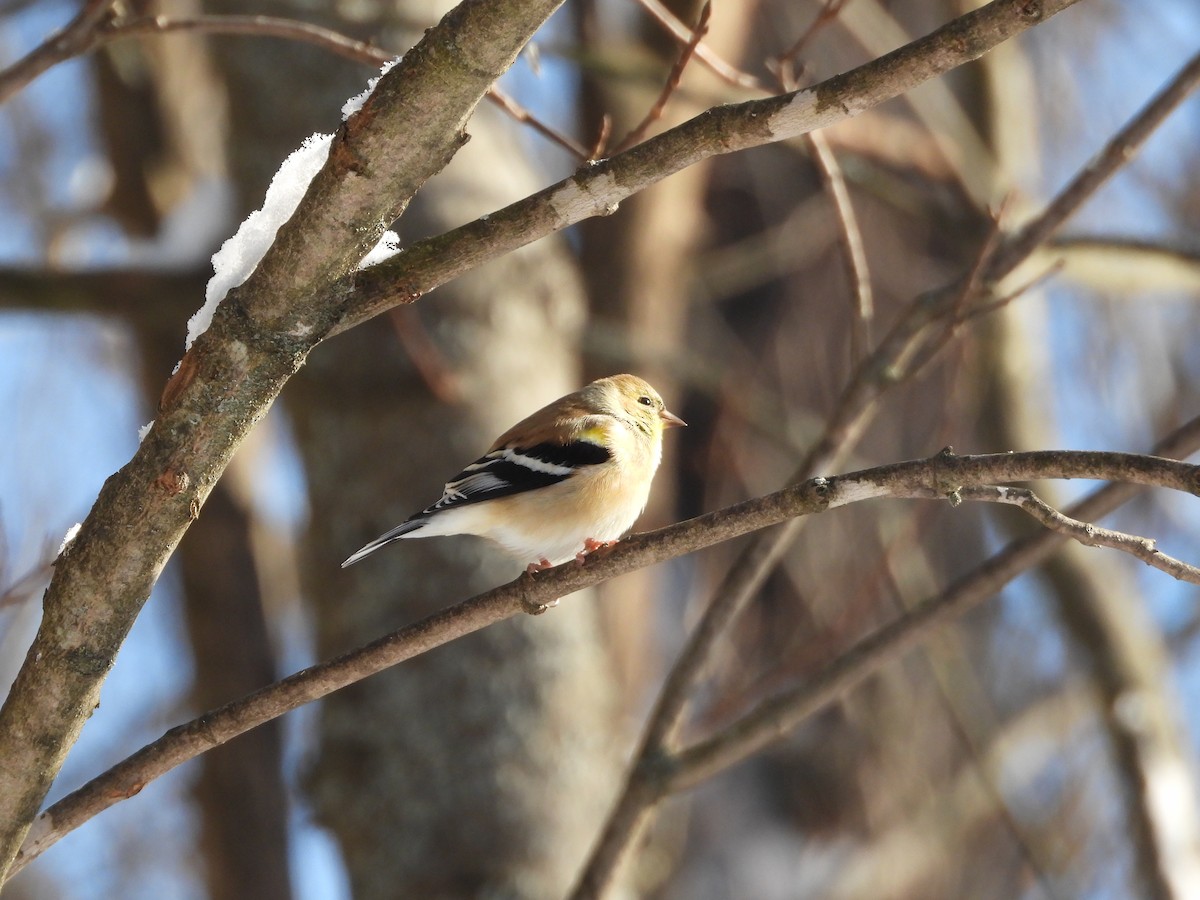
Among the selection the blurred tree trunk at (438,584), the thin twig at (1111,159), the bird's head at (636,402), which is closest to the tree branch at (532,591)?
the thin twig at (1111,159)

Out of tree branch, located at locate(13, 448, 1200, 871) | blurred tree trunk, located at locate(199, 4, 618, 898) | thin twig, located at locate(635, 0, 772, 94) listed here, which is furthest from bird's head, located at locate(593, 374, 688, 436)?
tree branch, located at locate(13, 448, 1200, 871)

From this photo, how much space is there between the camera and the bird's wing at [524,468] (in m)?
3.31

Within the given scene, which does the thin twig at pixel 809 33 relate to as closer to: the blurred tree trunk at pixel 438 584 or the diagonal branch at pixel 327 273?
the diagonal branch at pixel 327 273

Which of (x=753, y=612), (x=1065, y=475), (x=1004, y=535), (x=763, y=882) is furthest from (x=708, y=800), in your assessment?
(x=1065, y=475)

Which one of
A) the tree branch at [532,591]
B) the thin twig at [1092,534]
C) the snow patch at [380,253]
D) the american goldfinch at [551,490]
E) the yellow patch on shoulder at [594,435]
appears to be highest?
the yellow patch on shoulder at [594,435]

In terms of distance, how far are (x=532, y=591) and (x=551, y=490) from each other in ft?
4.68

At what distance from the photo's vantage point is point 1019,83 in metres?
5.84

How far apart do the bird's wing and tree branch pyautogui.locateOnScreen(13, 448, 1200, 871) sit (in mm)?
1289

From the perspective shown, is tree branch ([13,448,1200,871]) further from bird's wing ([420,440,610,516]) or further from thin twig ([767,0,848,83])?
thin twig ([767,0,848,83])

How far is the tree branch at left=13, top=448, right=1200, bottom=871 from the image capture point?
5.39ft

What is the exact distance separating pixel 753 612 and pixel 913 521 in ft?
13.3

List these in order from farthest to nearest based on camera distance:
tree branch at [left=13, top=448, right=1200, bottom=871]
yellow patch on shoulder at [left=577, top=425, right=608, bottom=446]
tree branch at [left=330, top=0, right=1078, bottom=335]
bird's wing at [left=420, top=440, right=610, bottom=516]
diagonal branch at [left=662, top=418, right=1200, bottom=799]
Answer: yellow patch on shoulder at [left=577, top=425, right=608, bottom=446], bird's wing at [left=420, top=440, right=610, bottom=516], diagonal branch at [left=662, top=418, right=1200, bottom=799], tree branch at [left=13, top=448, right=1200, bottom=871], tree branch at [left=330, top=0, right=1078, bottom=335]

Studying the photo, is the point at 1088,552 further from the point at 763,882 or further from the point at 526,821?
the point at 763,882

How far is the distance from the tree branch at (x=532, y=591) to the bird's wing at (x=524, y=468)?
1.29 m
